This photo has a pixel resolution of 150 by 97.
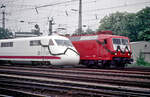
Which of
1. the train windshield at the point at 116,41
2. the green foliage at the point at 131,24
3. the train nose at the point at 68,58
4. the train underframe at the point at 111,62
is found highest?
the green foliage at the point at 131,24

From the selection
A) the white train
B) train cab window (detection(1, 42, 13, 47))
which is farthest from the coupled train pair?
train cab window (detection(1, 42, 13, 47))

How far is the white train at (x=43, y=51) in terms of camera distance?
16.2 m

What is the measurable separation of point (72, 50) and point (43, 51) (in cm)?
261

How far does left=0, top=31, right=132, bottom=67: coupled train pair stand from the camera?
53.9ft

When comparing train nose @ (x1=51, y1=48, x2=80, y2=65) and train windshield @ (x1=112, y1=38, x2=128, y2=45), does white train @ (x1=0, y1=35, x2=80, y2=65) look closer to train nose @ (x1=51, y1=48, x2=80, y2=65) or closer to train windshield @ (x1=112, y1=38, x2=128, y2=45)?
train nose @ (x1=51, y1=48, x2=80, y2=65)

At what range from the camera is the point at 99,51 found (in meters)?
18.0

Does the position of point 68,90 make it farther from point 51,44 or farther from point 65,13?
point 65,13

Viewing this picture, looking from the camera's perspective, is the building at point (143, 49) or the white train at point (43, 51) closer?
the white train at point (43, 51)

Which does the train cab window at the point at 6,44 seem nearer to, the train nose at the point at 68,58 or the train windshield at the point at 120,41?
the train nose at the point at 68,58

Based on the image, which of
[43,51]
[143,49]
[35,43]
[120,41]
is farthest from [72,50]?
[143,49]

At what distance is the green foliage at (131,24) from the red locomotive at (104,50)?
1172 inches

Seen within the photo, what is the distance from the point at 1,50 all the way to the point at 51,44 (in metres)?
8.19

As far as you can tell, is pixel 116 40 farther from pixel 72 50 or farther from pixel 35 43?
pixel 35 43

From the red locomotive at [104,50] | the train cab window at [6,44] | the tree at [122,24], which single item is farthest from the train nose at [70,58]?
the tree at [122,24]
